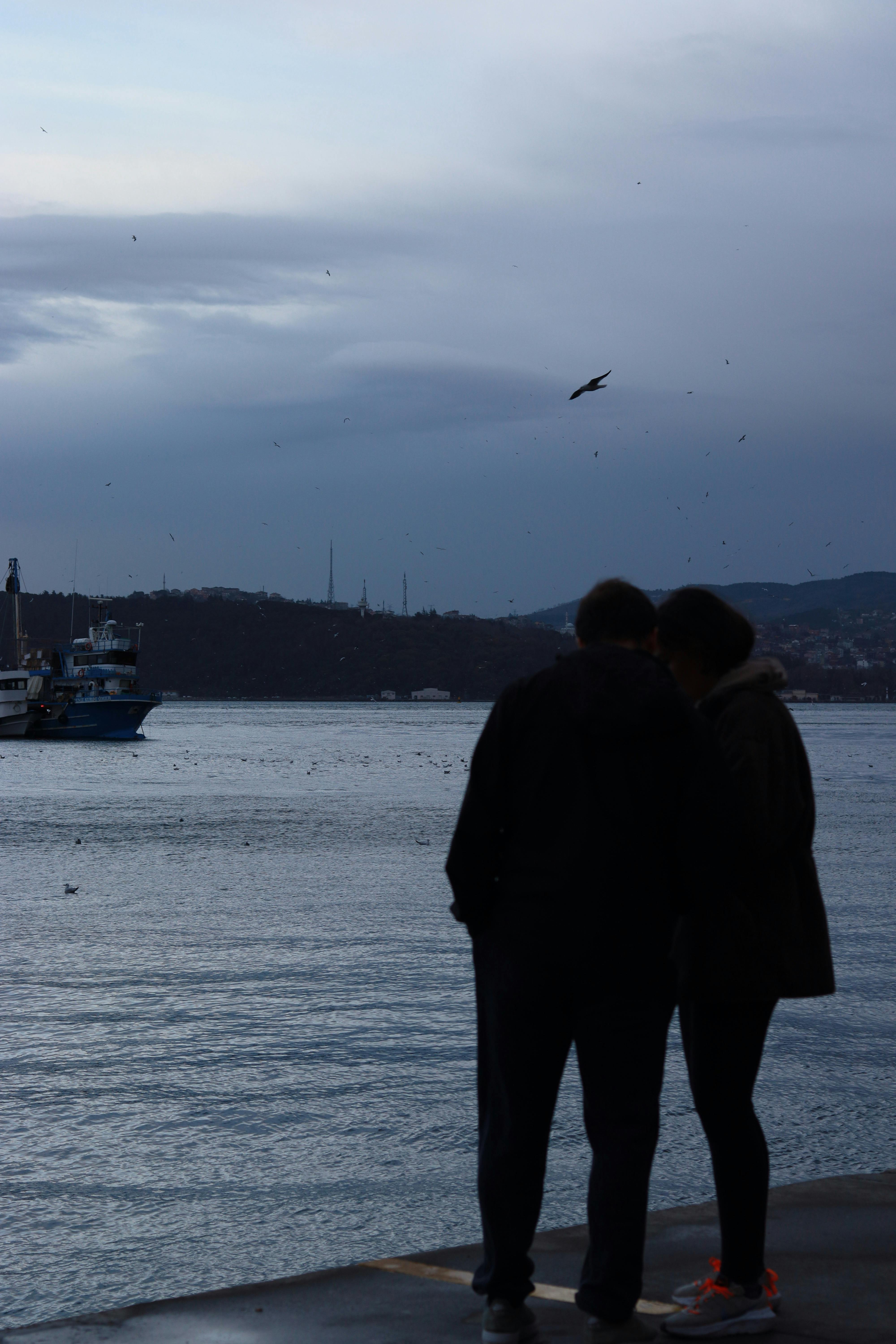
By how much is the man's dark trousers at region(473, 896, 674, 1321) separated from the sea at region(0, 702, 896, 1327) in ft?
3.96

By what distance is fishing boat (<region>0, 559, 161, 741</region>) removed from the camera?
6569 centimetres

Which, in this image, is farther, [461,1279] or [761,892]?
[461,1279]

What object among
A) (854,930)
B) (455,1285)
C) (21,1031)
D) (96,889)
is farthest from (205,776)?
(455,1285)

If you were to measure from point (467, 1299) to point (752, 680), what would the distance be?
1.65 meters

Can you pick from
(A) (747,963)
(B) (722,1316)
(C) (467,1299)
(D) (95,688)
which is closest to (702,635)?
(A) (747,963)

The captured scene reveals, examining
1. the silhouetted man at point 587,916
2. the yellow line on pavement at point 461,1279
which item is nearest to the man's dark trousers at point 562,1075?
the silhouetted man at point 587,916

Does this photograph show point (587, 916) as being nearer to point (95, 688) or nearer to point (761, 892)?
point (761, 892)

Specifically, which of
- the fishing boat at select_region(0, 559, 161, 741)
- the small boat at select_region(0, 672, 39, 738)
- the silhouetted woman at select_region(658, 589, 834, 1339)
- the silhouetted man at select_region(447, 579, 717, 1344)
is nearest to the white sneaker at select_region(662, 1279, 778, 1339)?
the silhouetted woman at select_region(658, 589, 834, 1339)

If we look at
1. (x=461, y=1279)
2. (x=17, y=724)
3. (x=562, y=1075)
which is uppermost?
(x=562, y=1075)

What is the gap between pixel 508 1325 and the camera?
2.86m

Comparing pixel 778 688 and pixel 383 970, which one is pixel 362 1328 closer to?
pixel 778 688

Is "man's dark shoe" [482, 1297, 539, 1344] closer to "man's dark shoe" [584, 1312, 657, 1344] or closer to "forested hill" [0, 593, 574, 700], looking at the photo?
"man's dark shoe" [584, 1312, 657, 1344]

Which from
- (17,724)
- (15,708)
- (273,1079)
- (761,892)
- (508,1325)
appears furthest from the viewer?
(17,724)

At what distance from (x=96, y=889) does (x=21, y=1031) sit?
22.3 feet
